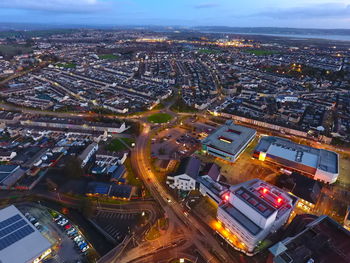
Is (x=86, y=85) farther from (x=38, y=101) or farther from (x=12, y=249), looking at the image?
(x=12, y=249)

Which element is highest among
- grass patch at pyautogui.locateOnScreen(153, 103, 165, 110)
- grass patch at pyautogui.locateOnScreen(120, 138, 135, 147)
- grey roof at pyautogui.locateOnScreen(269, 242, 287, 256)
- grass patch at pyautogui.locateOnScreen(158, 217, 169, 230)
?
grey roof at pyautogui.locateOnScreen(269, 242, 287, 256)

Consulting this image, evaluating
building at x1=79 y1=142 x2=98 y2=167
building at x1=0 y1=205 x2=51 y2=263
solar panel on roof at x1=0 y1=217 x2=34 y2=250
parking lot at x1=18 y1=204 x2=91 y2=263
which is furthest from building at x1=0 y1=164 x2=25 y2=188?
solar panel on roof at x1=0 y1=217 x2=34 y2=250

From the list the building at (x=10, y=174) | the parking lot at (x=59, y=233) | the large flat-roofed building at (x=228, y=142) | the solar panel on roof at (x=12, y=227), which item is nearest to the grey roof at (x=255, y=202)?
the large flat-roofed building at (x=228, y=142)

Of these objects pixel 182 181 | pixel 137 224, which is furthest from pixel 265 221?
pixel 137 224

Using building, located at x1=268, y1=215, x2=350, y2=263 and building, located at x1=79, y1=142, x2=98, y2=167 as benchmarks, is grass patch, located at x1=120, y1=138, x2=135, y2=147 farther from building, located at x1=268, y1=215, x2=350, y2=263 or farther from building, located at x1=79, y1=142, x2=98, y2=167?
building, located at x1=268, y1=215, x2=350, y2=263

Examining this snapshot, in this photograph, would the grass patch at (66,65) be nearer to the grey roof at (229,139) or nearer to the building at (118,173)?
the building at (118,173)

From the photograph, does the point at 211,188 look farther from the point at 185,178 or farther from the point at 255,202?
the point at 255,202
